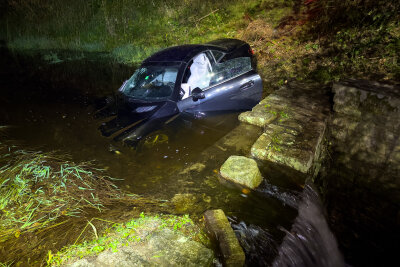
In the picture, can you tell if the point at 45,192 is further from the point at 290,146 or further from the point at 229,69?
the point at 229,69

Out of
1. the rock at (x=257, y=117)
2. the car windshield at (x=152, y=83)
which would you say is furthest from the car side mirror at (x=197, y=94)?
the rock at (x=257, y=117)

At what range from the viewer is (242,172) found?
2969 mm

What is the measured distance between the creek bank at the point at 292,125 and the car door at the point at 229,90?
0.94 ft

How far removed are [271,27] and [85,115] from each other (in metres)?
7.82

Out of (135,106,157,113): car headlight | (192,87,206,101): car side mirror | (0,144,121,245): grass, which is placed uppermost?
(192,87,206,101): car side mirror

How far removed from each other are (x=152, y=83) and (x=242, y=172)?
2554 mm

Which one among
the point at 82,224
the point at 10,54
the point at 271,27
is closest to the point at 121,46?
the point at 10,54

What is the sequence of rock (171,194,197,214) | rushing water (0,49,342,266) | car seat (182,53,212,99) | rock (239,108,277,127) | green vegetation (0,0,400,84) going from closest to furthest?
1. rushing water (0,49,342,266)
2. rock (171,194,197,214)
3. rock (239,108,277,127)
4. car seat (182,53,212,99)
5. green vegetation (0,0,400,84)

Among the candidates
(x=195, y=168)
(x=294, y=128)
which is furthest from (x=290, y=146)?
(x=195, y=168)

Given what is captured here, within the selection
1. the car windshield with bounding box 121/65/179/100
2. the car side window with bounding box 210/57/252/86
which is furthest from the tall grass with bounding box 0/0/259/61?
the car windshield with bounding box 121/65/179/100

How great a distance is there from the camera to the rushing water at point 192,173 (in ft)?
7.79

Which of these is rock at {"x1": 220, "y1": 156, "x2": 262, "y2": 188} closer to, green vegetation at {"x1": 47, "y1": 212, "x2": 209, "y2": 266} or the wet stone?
the wet stone

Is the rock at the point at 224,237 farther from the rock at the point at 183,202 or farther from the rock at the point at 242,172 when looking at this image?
the rock at the point at 242,172

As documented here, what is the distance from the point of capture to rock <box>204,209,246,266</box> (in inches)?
80.5
